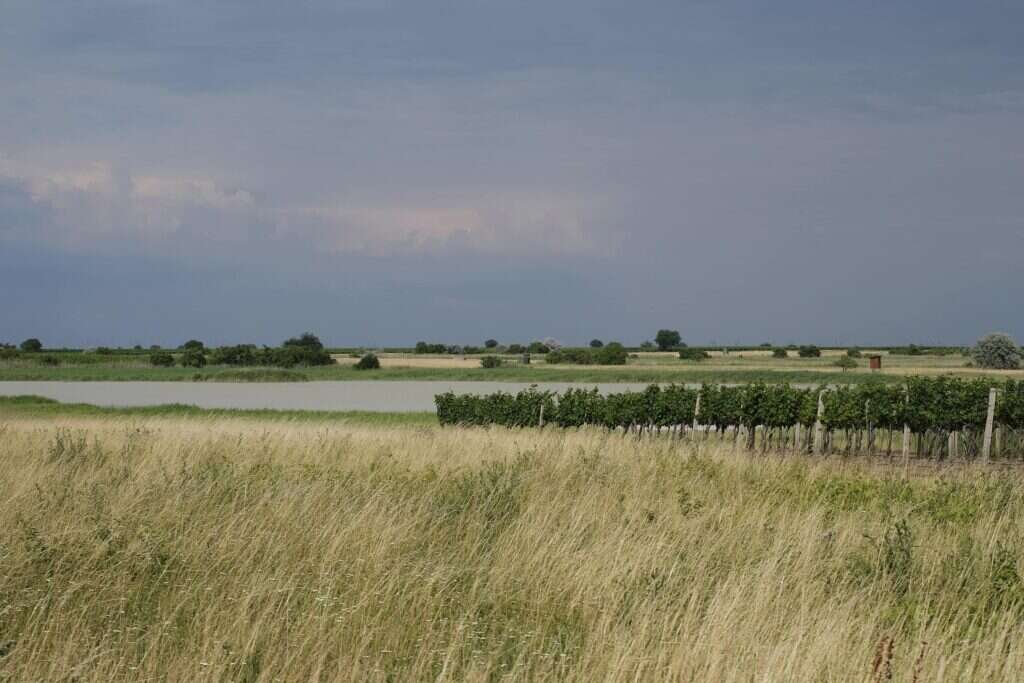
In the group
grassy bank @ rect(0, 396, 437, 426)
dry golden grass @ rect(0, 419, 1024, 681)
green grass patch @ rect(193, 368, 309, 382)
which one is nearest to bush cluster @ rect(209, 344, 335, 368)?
green grass patch @ rect(193, 368, 309, 382)

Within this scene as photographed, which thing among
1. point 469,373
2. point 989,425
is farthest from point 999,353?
point 989,425

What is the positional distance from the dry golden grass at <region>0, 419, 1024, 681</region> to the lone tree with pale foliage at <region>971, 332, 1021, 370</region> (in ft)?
254

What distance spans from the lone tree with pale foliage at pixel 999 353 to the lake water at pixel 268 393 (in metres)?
39.7

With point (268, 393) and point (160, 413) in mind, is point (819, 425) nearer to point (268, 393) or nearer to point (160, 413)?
point (160, 413)

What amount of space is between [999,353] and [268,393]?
62.0 meters

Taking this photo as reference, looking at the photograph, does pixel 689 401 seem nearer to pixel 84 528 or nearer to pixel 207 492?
pixel 207 492

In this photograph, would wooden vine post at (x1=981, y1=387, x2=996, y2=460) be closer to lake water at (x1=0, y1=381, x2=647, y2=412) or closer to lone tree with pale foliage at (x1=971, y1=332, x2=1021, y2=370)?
lake water at (x1=0, y1=381, x2=647, y2=412)

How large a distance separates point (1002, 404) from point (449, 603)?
22332 mm

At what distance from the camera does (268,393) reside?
5456 cm

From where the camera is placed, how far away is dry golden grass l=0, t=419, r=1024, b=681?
210 inches

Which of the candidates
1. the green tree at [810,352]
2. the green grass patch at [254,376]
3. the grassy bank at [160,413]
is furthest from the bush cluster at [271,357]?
the green tree at [810,352]

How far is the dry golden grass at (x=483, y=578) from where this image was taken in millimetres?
5340

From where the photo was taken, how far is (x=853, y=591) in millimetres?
7246

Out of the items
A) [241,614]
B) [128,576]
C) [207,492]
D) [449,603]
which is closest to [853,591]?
[449,603]
